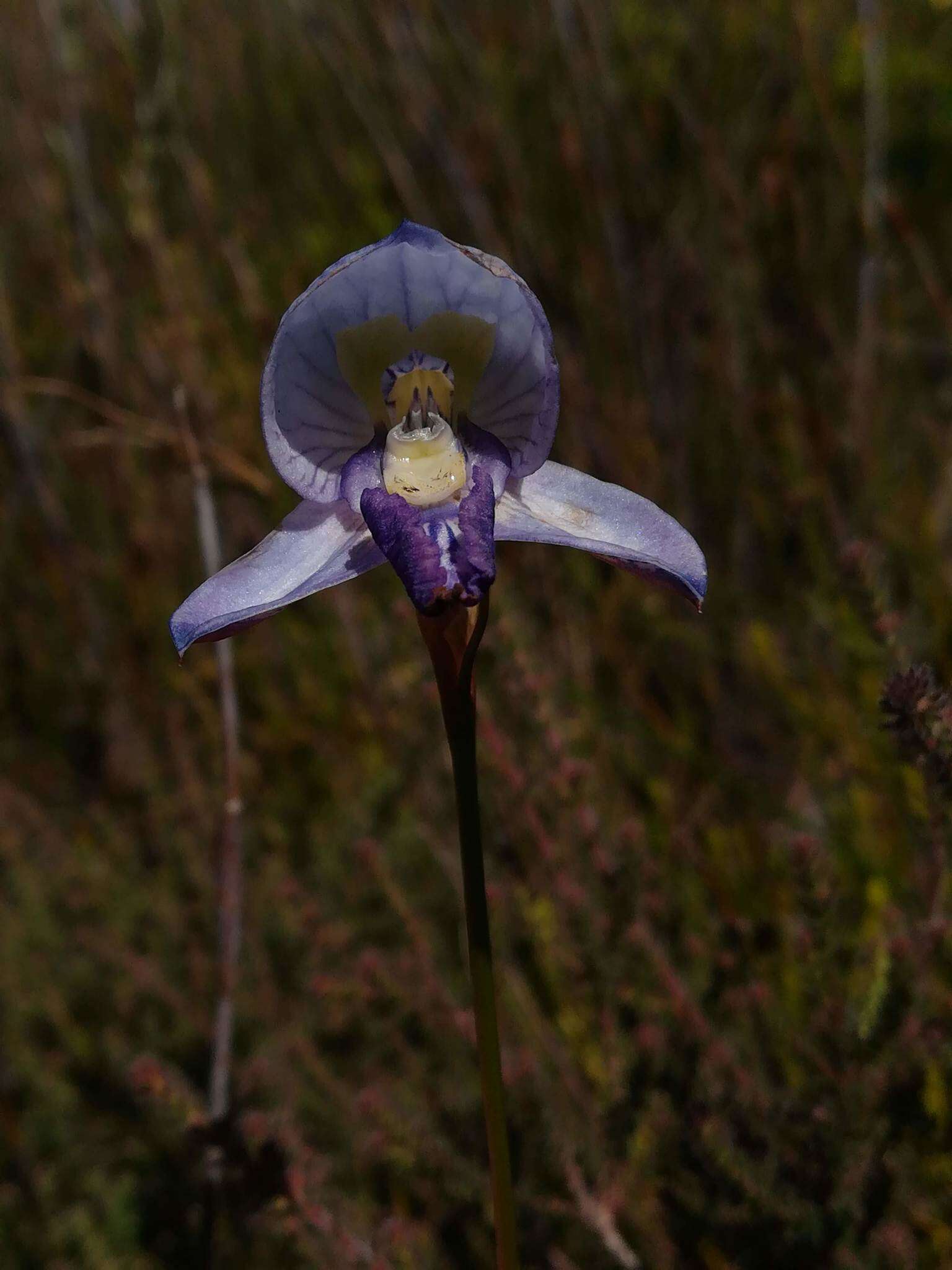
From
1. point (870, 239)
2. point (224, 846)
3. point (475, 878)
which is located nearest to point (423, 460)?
point (475, 878)

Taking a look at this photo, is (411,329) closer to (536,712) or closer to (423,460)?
(423,460)

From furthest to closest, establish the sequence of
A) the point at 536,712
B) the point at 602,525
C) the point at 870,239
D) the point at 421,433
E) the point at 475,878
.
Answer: the point at 870,239
the point at 536,712
the point at 421,433
the point at 602,525
the point at 475,878

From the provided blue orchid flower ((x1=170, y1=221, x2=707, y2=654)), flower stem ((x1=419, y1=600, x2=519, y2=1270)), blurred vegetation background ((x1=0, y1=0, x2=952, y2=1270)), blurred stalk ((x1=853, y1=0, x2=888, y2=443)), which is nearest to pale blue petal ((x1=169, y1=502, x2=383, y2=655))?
blue orchid flower ((x1=170, y1=221, x2=707, y2=654))

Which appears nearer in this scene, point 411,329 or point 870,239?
point 411,329

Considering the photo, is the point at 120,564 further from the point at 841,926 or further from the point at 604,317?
the point at 841,926

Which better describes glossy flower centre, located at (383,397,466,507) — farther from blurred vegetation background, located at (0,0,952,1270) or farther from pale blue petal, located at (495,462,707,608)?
blurred vegetation background, located at (0,0,952,1270)

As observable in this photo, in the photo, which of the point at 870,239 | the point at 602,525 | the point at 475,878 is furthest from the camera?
the point at 870,239
